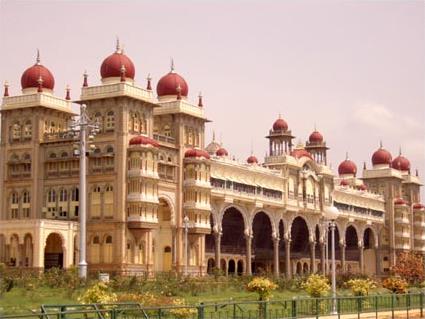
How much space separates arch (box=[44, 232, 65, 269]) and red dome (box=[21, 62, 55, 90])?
1287 centimetres

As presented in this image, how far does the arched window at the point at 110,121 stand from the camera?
65.1m

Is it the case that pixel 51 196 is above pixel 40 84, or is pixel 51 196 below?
below

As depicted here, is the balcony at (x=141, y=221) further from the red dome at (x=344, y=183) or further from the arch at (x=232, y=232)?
the red dome at (x=344, y=183)

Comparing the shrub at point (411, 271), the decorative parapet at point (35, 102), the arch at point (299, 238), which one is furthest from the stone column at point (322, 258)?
the decorative parapet at point (35, 102)

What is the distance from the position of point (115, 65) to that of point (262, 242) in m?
34.5

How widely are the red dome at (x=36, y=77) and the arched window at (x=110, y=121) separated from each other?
22.7 ft

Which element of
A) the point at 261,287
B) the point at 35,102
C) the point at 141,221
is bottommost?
the point at 261,287

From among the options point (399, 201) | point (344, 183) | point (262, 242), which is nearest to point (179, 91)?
point (262, 242)

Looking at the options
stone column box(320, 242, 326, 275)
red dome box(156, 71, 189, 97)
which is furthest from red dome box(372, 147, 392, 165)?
red dome box(156, 71, 189, 97)

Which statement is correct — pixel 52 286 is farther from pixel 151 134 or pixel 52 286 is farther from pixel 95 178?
pixel 151 134

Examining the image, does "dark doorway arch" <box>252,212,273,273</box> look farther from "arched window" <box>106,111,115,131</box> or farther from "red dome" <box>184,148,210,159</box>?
"arched window" <box>106,111,115,131</box>

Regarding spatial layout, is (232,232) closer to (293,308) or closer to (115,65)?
(115,65)

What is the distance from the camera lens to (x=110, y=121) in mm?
65375

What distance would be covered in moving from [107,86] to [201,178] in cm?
1176
